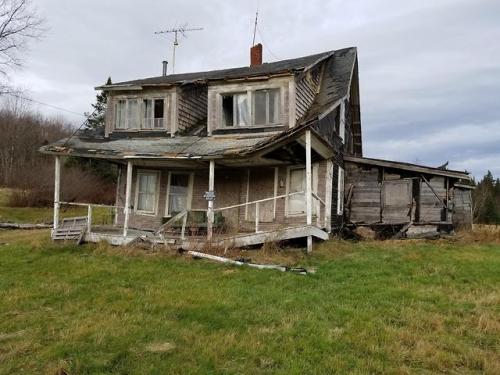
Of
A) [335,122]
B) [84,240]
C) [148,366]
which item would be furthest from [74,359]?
[335,122]

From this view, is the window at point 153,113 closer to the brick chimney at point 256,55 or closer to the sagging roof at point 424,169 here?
the brick chimney at point 256,55

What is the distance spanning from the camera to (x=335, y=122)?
56.6 feet

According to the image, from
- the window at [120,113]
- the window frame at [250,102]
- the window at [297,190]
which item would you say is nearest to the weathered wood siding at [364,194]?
the window at [297,190]

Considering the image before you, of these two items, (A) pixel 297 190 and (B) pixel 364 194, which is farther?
(B) pixel 364 194

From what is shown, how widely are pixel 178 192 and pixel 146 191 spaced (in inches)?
54.4

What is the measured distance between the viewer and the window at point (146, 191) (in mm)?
17750

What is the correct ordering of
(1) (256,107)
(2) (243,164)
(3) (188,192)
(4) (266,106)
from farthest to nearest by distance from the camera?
(3) (188,192), (2) (243,164), (1) (256,107), (4) (266,106)

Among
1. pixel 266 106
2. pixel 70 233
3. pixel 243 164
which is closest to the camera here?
pixel 70 233

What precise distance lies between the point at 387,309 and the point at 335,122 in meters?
10.9

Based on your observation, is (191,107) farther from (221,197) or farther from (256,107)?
(221,197)

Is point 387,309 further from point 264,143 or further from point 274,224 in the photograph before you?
point 274,224

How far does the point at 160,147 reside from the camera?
15211mm

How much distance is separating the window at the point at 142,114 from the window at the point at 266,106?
3802 millimetres

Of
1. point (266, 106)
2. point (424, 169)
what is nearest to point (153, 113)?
point (266, 106)
